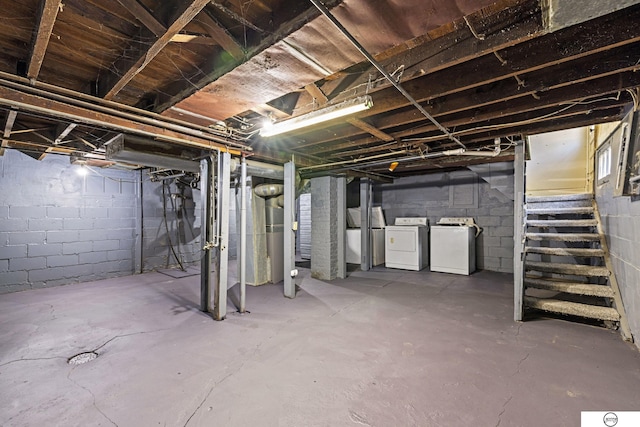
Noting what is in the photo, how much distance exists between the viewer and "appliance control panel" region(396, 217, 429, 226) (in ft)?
18.6

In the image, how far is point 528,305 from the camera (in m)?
2.95

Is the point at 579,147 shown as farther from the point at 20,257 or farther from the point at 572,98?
the point at 20,257

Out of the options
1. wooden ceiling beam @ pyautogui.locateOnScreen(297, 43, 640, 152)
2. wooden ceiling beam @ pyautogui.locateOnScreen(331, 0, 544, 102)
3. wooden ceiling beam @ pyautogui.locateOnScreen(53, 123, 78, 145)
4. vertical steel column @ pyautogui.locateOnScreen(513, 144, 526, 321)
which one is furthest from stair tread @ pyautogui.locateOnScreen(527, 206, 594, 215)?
wooden ceiling beam @ pyautogui.locateOnScreen(53, 123, 78, 145)

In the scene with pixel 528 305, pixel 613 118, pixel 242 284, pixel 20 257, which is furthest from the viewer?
pixel 20 257

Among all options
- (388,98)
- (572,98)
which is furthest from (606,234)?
(388,98)

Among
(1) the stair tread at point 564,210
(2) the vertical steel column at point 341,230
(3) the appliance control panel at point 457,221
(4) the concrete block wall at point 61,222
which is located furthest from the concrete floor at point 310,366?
(3) the appliance control panel at point 457,221

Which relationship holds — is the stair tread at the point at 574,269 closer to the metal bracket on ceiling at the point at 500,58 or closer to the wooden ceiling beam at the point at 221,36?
the metal bracket on ceiling at the point at 500,58

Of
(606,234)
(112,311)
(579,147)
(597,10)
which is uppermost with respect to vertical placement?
(579,147)

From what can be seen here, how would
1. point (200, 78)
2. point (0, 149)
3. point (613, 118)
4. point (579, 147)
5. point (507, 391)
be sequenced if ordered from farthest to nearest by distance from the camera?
1. point (579, 147)
2. point (0, 149)
3. point (613, 118)
4. point (200, 78)
5. point (507, 391)

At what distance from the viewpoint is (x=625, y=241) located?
2.48m

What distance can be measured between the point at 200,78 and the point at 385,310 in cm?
293

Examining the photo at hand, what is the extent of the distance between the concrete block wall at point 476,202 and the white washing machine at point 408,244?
0.51 meters

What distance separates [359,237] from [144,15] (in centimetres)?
502

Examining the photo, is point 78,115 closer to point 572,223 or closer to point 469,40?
point 469,40
